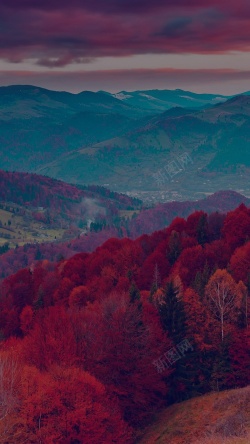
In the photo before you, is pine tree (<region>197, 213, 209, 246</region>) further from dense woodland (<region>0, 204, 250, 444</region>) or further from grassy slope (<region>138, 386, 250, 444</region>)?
grassy slope (<region>138, 386, 250, 444</region>)

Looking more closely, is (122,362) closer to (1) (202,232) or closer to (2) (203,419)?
(2) (203,419)

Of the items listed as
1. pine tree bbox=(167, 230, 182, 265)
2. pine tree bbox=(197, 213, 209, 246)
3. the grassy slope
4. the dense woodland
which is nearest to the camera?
the grassy slope

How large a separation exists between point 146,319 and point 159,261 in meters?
42.4

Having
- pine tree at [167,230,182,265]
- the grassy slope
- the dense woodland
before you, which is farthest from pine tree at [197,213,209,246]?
the grassy slope

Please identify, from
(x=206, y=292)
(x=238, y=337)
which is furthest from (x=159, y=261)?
(x=238, y=337)

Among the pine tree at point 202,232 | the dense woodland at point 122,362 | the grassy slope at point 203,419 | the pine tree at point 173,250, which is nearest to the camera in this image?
the grassy slope at point 203,419

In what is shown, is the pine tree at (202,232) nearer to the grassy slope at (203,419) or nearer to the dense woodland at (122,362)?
the dense woodland at (122,362)

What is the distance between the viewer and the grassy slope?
45.5 m

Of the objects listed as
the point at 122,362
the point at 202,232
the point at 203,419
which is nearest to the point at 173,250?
the point at 202,232

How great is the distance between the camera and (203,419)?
1977 inches

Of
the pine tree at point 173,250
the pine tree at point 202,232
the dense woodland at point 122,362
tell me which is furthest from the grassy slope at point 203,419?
the pine tree at point 202,232

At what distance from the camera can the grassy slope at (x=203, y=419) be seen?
45.5 metres

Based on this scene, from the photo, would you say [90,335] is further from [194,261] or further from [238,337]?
[194,261]

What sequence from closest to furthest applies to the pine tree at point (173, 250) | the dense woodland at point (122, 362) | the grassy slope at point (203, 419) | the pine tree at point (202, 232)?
the grassy slope at point (203, 419) → the dense woodland at point (122, 362) → the pine tree at point (173, 250) → the pine tree at point (202, 232)
